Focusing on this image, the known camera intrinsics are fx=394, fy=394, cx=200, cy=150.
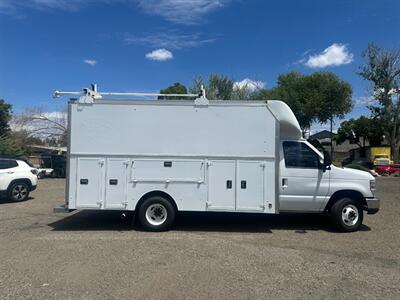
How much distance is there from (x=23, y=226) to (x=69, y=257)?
3.52 meters

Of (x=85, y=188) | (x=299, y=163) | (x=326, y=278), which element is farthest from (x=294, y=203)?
(x=85, y=188)

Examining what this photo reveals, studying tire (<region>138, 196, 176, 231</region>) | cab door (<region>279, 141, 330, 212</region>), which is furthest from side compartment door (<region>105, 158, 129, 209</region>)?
cab door (<region>279, 141, 330, 212</region>)

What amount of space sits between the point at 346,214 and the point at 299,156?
1.76 metres

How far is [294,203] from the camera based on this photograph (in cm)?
930

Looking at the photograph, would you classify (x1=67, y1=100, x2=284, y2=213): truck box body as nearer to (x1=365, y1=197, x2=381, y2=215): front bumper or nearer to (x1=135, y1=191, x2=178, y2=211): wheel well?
(x1=135, y1=191, x2=178, y2=211): wheel well

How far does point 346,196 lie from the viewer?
9.41 metres

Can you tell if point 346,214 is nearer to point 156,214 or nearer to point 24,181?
point 156,214

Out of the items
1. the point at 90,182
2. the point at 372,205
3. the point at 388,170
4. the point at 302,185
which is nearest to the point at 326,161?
the point at 302,185

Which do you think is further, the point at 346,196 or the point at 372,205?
the point at 346,196

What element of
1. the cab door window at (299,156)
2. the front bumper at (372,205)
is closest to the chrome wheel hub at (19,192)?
the cab door window at (299,156)

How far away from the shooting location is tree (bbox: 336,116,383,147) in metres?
66.1

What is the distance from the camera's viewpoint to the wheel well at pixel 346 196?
9.41 meters

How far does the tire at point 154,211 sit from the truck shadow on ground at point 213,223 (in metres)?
0.47

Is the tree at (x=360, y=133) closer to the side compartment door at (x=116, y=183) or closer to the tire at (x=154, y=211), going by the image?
the tire at (x=154, y=211)
